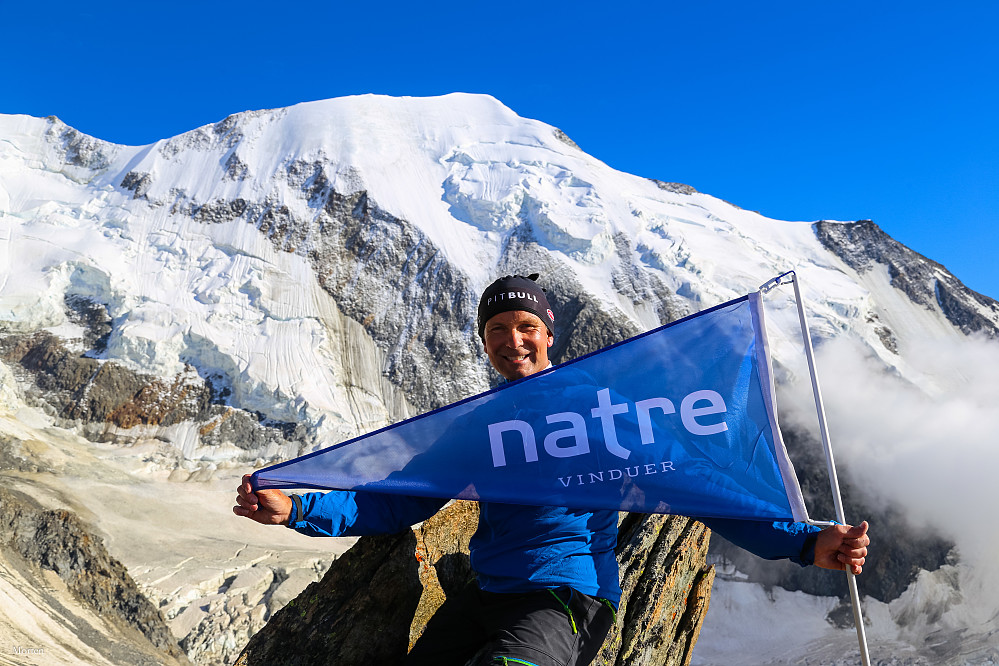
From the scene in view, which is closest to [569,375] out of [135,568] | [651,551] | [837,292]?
[651,551]

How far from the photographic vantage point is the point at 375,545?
140 inches

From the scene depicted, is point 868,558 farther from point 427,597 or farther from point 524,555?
point 524,555

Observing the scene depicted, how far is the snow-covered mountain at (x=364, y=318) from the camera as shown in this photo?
22.2m

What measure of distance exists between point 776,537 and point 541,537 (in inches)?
34.8

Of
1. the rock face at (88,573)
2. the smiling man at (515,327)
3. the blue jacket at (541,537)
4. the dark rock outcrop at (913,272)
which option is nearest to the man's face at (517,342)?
the smiling man at (515,327)

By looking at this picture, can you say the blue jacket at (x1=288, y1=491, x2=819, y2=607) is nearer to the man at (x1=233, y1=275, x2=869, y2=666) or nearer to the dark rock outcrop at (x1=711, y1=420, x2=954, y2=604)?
the man at (x1=233, y1=275, x2=869, y2=666)

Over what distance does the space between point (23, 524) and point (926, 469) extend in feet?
104

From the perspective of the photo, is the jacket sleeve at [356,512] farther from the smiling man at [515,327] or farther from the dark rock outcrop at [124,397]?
the dark rock outcrop at [124,397]

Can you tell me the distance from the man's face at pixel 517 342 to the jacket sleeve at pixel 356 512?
68cm

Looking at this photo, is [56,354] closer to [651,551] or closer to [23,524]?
[23,524]

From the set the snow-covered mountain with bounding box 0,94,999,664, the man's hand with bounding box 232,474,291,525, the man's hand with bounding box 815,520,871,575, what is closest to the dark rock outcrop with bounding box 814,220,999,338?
the snow-covered mountain with bounding box 0,94,999,664

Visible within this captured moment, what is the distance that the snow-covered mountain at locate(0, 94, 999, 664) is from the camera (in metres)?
22.2

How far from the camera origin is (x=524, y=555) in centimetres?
237

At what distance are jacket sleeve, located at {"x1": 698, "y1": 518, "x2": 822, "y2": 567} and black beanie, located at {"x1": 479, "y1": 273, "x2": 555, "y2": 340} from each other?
117cm
